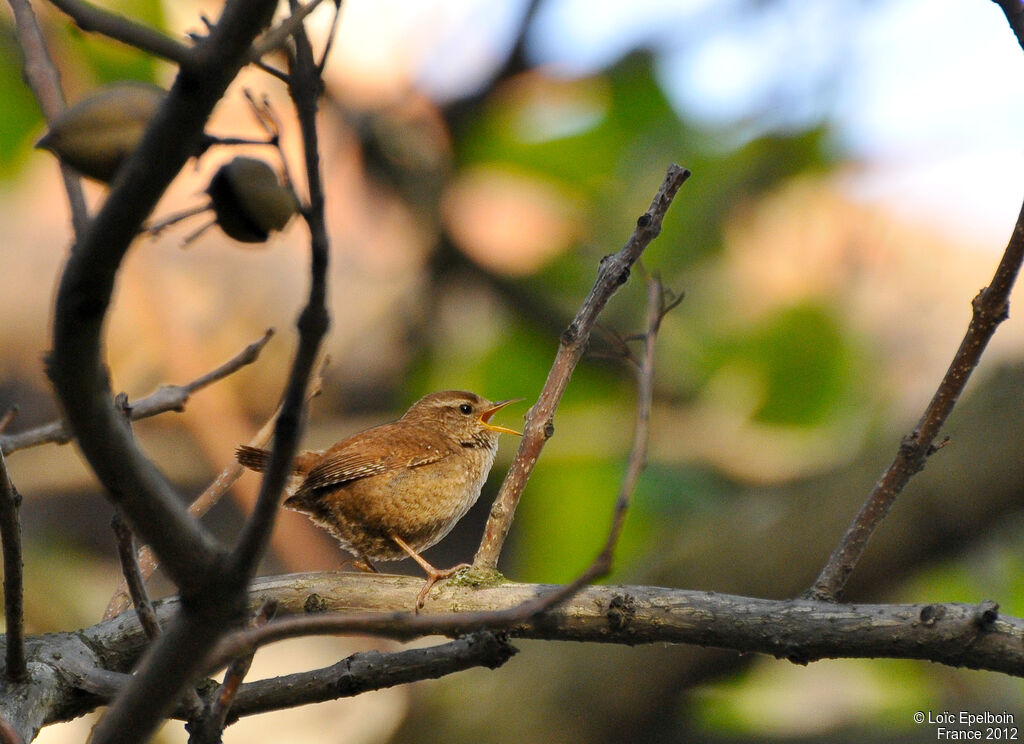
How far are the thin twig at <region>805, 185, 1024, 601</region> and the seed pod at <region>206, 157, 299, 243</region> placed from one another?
119 centimetres

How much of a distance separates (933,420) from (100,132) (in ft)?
4.79

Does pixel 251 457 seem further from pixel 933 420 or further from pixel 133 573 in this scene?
pixel 933 420

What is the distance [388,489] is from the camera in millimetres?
3551

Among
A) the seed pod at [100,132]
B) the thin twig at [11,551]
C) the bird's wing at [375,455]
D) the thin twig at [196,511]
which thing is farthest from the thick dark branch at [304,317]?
the bird's wing at [375,455]

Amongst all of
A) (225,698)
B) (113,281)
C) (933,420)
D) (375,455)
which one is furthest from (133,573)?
(375,455)

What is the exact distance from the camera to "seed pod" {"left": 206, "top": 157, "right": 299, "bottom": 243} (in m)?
1.17

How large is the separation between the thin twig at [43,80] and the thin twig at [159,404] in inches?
33.4

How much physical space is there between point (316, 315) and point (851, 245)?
528cm

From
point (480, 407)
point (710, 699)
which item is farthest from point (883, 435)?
point (480, 407)

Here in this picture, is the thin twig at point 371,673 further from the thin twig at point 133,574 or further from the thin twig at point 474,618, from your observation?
the thin twig at point 474,618

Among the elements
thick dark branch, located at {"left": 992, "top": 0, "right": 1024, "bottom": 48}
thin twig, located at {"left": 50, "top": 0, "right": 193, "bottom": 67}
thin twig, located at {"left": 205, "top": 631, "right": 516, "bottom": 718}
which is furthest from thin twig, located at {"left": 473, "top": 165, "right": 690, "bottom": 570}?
thin twig, located at {"left": 50, "top": 0, "right": 193, "bottom": 67}

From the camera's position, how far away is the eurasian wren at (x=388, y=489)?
3.53 m

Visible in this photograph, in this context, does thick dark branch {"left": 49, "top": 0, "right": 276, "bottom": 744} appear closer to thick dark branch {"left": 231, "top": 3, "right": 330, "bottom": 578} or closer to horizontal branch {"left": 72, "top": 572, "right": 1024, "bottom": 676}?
thick dark branch {"left": 231, "top": 3, "right": 330, "bottom": 578}

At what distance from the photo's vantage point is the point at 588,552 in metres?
5.49
